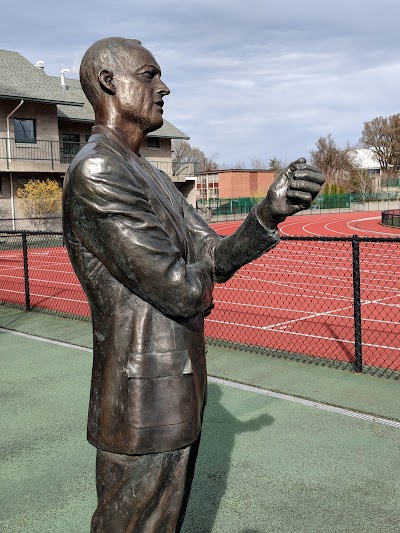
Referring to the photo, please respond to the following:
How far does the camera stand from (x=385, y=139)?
8869 centimetres

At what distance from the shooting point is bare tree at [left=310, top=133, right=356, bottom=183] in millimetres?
89125

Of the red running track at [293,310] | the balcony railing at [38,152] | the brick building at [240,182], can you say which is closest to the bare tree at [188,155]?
the brick building at [240,182]

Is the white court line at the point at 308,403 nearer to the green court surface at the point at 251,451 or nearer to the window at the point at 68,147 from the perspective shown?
the green court surface at the point at 251,451

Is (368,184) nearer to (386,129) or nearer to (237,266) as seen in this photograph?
(386,129)

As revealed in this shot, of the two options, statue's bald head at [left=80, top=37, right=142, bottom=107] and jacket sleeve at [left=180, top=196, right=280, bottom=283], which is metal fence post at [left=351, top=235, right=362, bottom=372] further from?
statue's bald head at [left=80, top=37, right=142, bottom=107]

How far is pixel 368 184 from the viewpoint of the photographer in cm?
7962

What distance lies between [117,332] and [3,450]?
3371 millimetres

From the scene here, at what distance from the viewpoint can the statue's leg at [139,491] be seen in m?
1.99

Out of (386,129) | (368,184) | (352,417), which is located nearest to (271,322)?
(352,417)

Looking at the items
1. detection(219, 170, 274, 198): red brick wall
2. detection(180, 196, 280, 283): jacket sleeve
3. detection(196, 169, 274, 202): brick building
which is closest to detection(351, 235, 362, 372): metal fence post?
detection(180, 196, 280, 283): jacket sleeve

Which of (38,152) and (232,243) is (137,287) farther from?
(38,152)

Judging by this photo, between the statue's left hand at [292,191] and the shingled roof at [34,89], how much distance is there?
91.8 ft

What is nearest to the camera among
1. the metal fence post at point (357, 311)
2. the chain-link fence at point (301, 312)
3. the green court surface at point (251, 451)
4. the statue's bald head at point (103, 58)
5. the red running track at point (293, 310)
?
the statue's bald head at point (103, 58)

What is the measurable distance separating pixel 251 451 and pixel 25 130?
1088 inches
